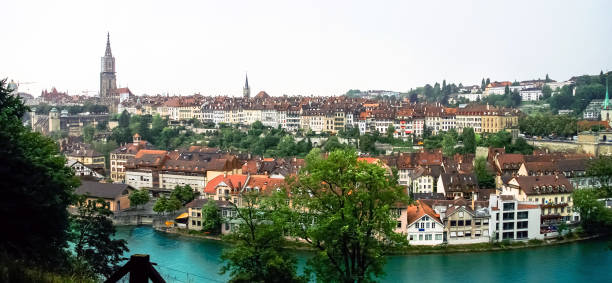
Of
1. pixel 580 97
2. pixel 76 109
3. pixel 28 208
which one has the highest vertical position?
pixel 580 97

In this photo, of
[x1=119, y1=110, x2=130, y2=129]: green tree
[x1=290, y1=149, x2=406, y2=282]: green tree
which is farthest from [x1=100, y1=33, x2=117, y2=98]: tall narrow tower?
[x1=290, y1=149, x2=406, y2=282]: green tree

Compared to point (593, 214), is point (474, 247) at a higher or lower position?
lower

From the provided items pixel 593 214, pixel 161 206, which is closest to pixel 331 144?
pixel 161 206

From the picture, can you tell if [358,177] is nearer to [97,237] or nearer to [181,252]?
[97,237]

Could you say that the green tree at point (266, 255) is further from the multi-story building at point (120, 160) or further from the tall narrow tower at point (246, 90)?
the tall narrow tower at point (246, 90)

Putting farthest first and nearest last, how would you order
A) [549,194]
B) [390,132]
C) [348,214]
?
[390,132] < [549,194] < [348,214]

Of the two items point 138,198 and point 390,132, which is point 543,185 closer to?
point 138,198
